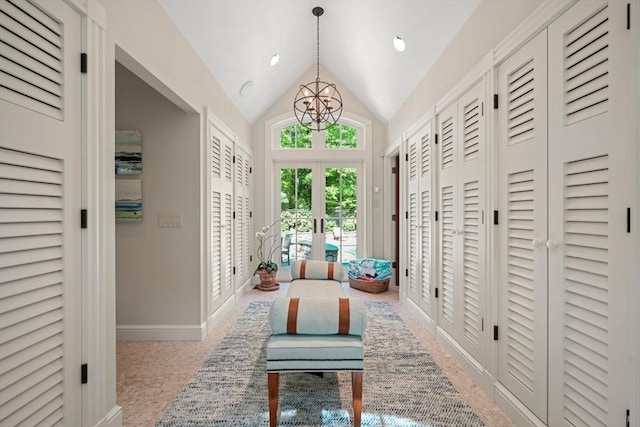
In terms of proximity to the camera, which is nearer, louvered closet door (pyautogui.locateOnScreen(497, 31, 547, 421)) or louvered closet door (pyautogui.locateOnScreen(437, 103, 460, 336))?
louvered closet door (pyautogui.locateOnScreen(497, 31, 547, 421))

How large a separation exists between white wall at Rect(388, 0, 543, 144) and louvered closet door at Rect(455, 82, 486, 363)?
9.3 inches

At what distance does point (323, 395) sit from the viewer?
2.12m

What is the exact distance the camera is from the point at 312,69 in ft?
17.9

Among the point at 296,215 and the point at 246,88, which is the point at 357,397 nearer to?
the point at 246,88

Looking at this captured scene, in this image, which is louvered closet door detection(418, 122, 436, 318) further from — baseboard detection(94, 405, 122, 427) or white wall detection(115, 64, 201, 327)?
baseboard detection(94, 405, 122, 427)

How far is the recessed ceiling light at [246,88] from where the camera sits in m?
4.07

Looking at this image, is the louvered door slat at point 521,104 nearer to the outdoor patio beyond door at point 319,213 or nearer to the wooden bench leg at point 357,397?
the wooden bench leg at point 357,397

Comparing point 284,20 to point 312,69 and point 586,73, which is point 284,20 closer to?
point 312,69

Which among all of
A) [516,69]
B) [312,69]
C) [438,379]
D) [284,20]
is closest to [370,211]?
[312,69]

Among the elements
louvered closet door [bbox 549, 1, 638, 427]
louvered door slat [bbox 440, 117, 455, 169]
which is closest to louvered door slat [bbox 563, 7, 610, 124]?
louvered closet door [bbox 549, 1, 638, 427]

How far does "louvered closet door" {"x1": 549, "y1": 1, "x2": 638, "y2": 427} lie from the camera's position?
1231 mm

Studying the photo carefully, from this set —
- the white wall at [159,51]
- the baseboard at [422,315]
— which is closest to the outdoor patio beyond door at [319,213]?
the baseboard at [422,315]

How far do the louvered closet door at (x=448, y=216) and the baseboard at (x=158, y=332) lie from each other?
2099 mm

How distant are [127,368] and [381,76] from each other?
3.76m
